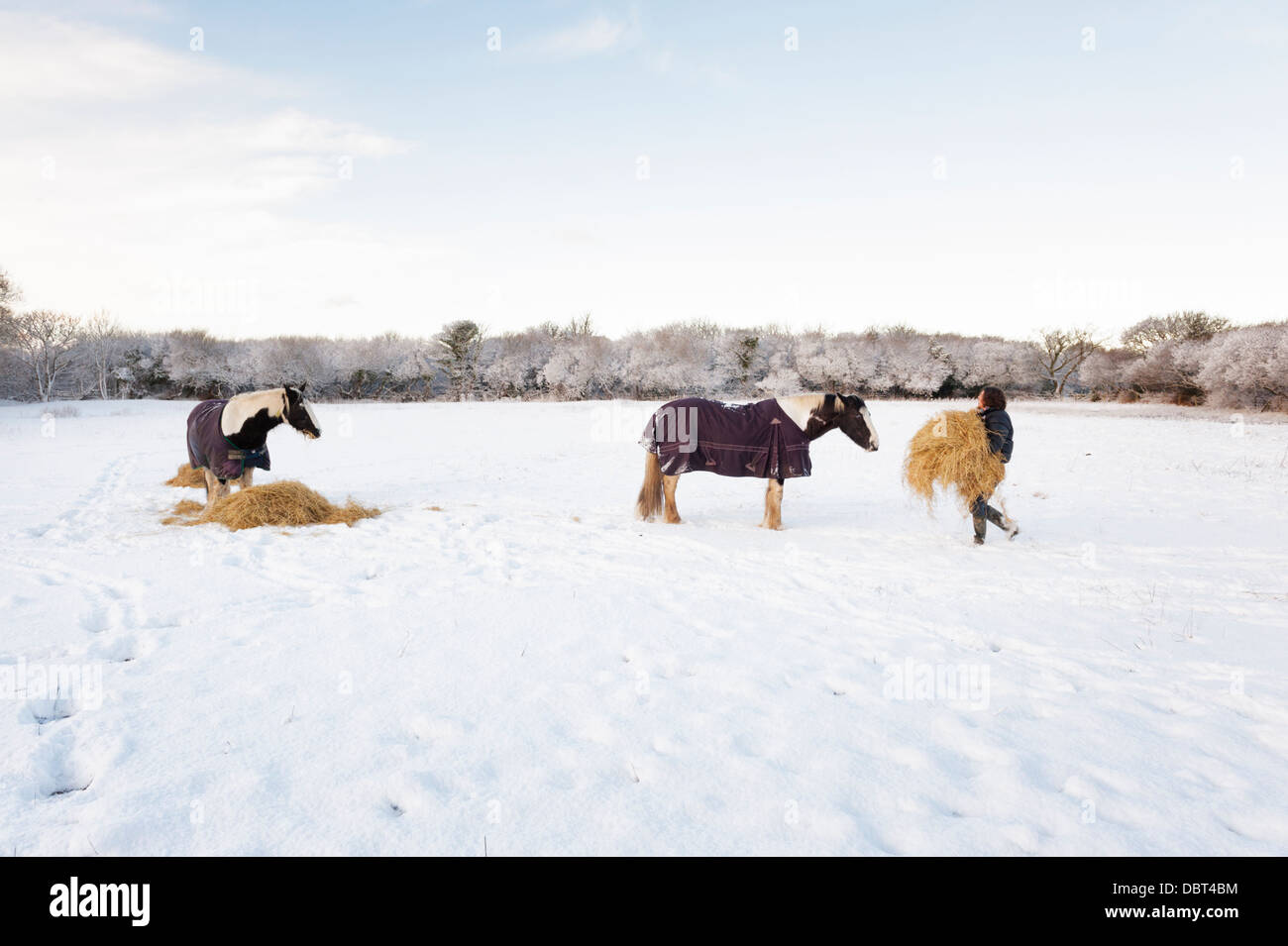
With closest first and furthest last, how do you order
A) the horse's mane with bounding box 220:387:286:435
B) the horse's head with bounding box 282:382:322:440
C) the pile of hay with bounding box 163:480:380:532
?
the pile of hay with bounding box 163:480:380:532, the horse's mane with bounding box 220:387:286:435, the horse's head with bounding box 282:382:322:440

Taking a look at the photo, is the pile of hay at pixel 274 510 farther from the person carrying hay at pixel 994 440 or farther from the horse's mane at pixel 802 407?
the person carrying hay at pixel 994 440

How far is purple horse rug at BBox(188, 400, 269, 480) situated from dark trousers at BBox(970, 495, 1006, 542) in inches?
330

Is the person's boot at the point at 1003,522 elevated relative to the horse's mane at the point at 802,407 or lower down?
lower down

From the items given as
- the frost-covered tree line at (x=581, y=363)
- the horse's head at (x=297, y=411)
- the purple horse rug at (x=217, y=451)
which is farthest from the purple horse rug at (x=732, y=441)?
the frost-covered tree line at (x=581, y=363)

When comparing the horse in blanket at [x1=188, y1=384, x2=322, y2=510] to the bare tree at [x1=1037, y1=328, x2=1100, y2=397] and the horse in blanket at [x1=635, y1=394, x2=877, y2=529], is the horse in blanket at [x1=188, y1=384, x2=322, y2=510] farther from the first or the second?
the bare tree at [x1=1037, y1=328, x2=1100, y2=397]

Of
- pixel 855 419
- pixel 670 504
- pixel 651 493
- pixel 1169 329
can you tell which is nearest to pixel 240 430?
pixel 651 493

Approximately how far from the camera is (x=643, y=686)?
333cm

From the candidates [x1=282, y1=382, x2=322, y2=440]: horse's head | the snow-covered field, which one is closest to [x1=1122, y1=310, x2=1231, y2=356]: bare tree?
the snow-covered field

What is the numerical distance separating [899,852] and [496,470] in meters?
11.3

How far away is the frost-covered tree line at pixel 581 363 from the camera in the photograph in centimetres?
3209

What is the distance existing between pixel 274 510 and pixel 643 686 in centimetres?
571

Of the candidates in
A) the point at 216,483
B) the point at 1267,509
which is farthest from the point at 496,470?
the point at 1267,509

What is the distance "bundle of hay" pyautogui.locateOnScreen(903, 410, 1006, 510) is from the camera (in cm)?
607

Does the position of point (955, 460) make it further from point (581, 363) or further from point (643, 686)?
point (581, 363)
